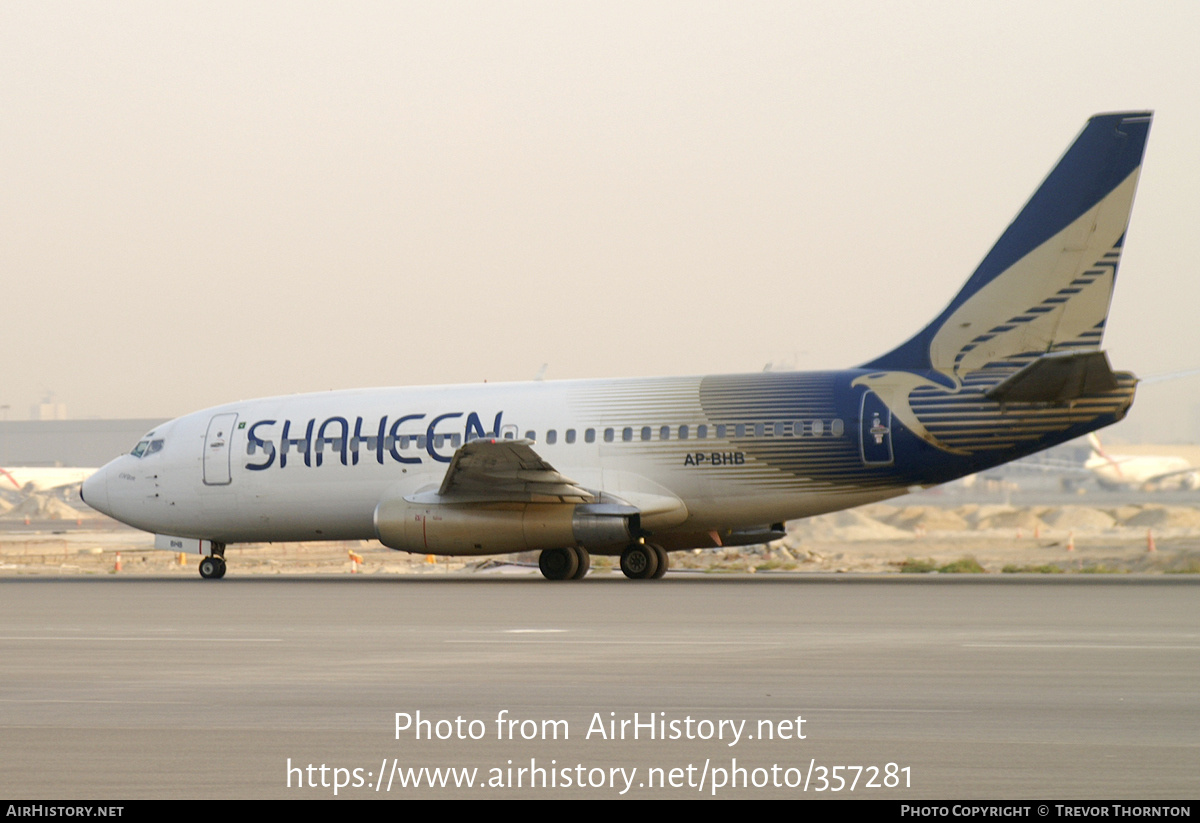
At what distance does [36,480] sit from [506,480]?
9784 centimetres

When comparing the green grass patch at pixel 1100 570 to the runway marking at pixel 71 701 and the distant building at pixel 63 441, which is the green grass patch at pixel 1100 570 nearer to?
the runway marking at pixel 71 701

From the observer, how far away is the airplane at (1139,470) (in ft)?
182

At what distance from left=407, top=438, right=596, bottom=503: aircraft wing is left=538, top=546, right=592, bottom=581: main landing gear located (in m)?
1.30

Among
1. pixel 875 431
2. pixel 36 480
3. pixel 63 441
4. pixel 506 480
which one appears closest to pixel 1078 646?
pixel 875 431

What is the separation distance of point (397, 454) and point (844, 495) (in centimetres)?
834

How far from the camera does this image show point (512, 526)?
2664 cm

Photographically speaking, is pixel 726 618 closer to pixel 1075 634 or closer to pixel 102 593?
pixel 1075 634

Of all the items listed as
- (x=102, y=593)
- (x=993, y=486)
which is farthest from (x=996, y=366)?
(x=993, y=486)

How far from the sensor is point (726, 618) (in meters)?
17.0

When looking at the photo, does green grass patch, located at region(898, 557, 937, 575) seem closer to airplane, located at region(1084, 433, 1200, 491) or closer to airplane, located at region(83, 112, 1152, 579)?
airplane, located at region(83, 112, 1152, 579)

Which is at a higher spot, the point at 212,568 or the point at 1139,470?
the point at 212,568

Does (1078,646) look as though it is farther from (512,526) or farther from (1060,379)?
(512,526)

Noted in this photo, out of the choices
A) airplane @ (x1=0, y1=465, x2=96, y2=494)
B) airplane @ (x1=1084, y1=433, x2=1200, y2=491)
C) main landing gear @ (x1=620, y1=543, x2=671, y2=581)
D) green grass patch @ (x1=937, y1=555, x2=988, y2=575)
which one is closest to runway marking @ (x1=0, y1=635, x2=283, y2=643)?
main landing gear @ (x1=620, y1=543, x2=671, y2=581)

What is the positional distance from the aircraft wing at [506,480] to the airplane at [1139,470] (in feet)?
113
